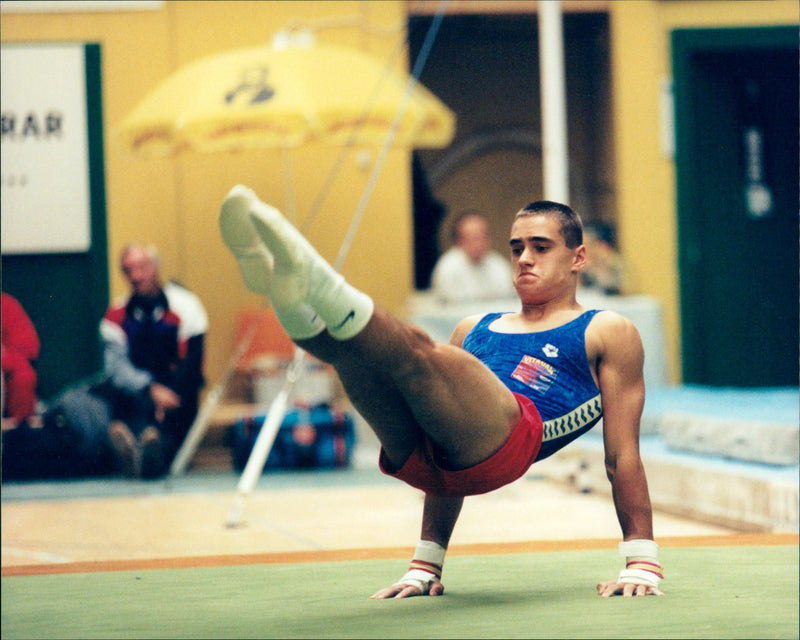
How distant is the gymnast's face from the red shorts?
0.22 meters

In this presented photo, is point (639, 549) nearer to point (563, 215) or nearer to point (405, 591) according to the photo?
point (405, 591)

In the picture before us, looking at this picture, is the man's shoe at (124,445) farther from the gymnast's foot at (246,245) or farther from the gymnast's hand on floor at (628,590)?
the gymnast's foot at (246,245)

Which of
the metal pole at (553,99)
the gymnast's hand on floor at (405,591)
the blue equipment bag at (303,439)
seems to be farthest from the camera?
the blue equipment bag at (303,439)

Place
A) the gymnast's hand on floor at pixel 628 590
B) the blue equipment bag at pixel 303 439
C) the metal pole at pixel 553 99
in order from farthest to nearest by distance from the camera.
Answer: the blue equipment bag at pixel 303 439 < the metal pole at pixel 553 99 < the gymnast's hand on floor at pixel 628 590

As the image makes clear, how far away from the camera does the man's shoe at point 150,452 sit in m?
6.03

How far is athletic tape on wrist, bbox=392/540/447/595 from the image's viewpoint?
2.52m

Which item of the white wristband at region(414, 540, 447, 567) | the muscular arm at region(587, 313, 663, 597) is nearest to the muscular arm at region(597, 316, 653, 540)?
the muscular arm at region(587, 313, 663, 597)

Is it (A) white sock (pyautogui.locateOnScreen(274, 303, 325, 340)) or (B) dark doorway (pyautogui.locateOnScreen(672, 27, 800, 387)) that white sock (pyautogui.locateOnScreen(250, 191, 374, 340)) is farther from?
(B) dark doorway (pyautogui.locateOnScreen(672, 27, 800, 387))

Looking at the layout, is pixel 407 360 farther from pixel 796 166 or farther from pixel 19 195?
pixel 796 166

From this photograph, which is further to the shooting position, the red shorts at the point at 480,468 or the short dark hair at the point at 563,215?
the short dark hair at the point at 563,215

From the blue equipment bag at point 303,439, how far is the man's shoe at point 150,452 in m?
0.42

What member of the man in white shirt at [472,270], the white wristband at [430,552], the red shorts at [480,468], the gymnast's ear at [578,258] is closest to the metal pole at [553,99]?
the man in white shirt at [472,270]

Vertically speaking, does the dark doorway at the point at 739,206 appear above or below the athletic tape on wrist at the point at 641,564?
above

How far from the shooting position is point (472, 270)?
619 cm
